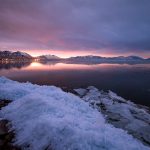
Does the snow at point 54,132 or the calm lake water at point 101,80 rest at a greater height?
the snow at point 54,132

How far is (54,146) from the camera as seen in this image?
688cm

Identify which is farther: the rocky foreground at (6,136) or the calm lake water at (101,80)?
the calm lake water at (101,80)

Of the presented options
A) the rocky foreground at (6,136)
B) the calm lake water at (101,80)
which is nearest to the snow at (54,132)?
the rocky foreground at (6,136)

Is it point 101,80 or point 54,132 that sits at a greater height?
point 54,132

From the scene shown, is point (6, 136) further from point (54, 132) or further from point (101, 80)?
point (101, 80)

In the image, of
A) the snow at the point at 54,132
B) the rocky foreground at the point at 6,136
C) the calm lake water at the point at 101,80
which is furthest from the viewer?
the calm lake water at the point at 101,80

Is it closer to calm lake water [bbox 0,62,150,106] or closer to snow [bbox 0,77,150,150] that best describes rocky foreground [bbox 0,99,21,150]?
snow [bbox 0,77,150,150]

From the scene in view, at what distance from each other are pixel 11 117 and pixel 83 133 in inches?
170

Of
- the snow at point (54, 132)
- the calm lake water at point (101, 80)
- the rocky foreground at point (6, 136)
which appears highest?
the snow at point (54, 132)

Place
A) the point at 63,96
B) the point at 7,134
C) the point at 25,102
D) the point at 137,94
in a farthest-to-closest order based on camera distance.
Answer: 1. the point at 137,94
2. the point at 63,96
3. the point at 25,102
4. the point at 7,134

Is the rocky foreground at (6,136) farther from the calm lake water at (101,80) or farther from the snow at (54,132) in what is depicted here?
the calm lake water at (101,80)

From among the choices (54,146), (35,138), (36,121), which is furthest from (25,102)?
(54,146)

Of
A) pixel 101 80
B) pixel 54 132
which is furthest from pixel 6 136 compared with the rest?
pixel 101 80

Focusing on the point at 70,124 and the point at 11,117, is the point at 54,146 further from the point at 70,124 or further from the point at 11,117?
the point at 11,117
